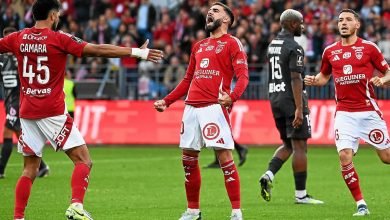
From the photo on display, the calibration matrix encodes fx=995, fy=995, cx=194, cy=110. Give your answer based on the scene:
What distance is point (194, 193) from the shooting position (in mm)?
12094

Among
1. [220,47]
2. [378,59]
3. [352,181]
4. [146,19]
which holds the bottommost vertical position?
[352,181]

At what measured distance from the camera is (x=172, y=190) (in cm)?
1623

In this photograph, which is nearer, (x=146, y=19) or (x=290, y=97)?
(x=290, y=97)

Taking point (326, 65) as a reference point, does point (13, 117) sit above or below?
below

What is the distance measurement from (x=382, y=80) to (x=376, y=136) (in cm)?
77

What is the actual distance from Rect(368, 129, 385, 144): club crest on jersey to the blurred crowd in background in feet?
48.7

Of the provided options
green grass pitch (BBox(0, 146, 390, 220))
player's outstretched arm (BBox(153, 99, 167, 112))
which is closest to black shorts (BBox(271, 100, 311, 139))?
green grass pitch (BBox(0, 146, 390, 220))

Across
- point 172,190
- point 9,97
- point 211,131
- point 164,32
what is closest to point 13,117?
point 9,97

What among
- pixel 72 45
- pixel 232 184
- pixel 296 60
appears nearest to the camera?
pixel 72 45

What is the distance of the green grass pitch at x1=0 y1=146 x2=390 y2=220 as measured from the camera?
42.7 ft

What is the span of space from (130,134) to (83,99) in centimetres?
254

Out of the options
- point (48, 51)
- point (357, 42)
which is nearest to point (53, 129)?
point (48, 51)

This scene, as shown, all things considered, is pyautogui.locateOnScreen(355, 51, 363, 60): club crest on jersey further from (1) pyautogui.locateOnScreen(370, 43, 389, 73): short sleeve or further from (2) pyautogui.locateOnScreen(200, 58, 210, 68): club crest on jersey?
(2) pyautogui.locateOnScreen(200, 58, 210, 68): club crest on jersey

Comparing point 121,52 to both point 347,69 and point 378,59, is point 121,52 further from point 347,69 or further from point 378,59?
point 378,59
